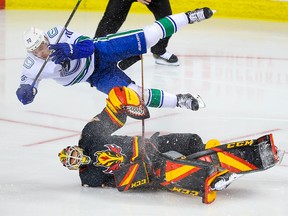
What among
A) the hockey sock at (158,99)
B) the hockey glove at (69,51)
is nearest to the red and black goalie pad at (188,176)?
the hockey glove at (69,51)

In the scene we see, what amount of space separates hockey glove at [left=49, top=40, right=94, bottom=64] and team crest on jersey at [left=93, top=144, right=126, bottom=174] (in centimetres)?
67

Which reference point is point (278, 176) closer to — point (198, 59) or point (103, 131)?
point (103, 131)

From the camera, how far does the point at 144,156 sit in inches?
152

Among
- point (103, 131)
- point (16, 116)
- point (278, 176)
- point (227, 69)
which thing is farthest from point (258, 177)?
point (227, 69)

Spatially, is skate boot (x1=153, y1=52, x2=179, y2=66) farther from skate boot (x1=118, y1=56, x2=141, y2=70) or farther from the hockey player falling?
the hockey player falling

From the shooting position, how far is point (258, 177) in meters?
4.15

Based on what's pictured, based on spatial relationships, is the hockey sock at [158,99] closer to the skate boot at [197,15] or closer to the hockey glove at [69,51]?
the skate boot at [197,15]

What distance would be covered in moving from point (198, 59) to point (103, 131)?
3.68m

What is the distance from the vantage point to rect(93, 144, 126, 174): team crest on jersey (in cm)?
386

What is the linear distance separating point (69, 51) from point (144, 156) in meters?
0.80

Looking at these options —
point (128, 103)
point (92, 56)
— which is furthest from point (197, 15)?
point (128, 103)

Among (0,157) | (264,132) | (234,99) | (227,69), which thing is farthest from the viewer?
(227,69)

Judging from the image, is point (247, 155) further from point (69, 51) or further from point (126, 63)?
point (126, 63)

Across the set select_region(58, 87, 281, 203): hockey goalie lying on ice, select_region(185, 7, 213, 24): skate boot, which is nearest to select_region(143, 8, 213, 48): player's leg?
select_region(185, 7, 213, 24): skate boot
